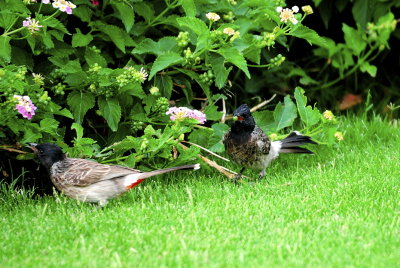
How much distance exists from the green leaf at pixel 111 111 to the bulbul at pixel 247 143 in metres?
1.08

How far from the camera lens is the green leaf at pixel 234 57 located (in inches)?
226

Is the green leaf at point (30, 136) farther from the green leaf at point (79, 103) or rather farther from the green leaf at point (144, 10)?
the green leaf at point (144, 10)

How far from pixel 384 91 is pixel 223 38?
419 centimetres

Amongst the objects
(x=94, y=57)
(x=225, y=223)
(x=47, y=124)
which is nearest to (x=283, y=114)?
(x=94, y=57)

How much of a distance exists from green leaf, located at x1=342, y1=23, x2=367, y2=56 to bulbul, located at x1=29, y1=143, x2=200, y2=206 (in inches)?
137

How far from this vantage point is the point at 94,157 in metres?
6.08

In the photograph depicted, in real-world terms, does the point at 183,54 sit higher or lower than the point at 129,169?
higher

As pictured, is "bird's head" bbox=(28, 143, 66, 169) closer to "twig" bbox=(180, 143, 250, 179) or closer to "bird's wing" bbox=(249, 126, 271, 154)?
"twig" bbox=(180, 143, 250, 179)

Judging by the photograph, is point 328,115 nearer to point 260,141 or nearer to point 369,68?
point 260,141

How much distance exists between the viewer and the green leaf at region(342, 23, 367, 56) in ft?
26.7

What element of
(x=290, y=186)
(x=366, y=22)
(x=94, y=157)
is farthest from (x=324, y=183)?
(x=366, y=22)

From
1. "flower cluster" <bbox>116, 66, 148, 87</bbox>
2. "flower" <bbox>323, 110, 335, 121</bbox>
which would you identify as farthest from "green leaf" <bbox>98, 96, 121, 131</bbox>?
"flower" <bbox>323, 110, 335, 121</bbox>

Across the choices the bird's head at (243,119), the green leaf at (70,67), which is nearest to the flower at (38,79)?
the green leaf at (70,67)

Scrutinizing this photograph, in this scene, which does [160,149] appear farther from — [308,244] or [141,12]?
[308,244]
